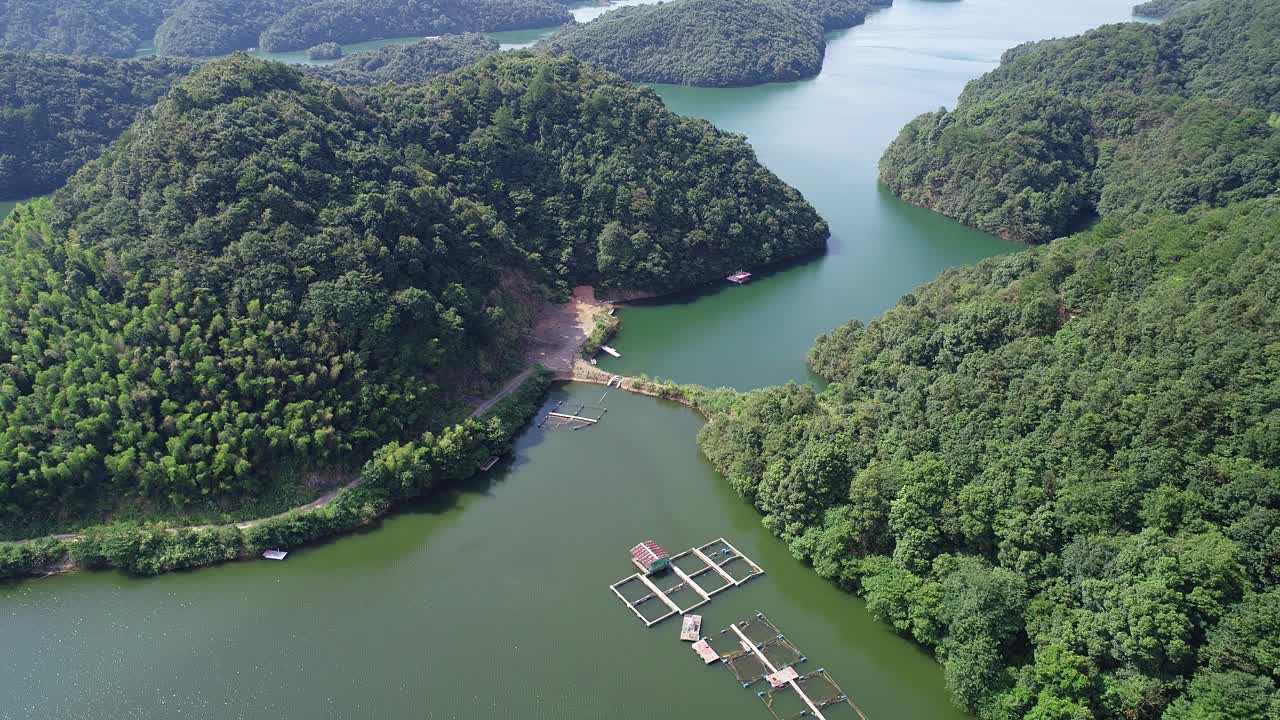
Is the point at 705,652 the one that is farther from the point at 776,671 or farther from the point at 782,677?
the point at 782,677

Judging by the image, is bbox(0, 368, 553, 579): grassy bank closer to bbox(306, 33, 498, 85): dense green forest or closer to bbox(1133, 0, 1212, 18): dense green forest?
bbox(306, 33, 498, 85): dense green forest

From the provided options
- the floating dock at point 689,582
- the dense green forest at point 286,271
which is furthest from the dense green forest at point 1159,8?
the floating dock at point 689,582

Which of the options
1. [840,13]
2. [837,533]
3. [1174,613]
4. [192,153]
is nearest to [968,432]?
[837,533]

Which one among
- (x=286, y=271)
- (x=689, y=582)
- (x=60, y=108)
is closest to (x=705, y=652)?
(x=689, y=582)

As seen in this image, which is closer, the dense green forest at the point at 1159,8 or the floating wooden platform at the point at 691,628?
the floating wooden platform at the point at 691,628

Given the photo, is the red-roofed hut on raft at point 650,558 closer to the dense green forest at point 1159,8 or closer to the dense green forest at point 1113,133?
the dense green forest at point 1113,133
